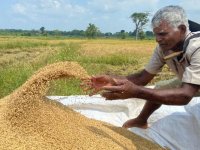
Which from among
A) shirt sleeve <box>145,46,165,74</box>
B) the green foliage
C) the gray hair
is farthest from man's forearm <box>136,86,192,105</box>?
the green foliage

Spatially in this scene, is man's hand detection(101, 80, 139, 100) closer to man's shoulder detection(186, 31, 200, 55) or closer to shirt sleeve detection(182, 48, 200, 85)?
shirt sleeve detection(182, 48, 200, 85)

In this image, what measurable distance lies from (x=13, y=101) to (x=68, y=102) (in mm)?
1558

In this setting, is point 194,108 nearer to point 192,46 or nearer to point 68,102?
point 192,46

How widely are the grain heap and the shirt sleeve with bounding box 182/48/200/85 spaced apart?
0.64 meters

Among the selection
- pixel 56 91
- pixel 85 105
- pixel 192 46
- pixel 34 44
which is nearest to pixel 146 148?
pixel 192 46

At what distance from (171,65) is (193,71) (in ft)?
1.44

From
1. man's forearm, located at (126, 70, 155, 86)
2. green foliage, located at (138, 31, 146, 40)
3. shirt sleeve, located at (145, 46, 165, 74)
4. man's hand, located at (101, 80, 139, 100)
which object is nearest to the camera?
man's hand, located at (101, 80, 139, 100)

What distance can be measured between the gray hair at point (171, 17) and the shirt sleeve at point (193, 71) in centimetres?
26

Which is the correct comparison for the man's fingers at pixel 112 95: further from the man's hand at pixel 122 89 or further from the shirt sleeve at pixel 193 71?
the shirt sleeve at pixel 193 71

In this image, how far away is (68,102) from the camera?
458 centimetres

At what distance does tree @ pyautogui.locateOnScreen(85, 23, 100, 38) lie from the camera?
225 feet

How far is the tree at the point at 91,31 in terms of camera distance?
225 feet

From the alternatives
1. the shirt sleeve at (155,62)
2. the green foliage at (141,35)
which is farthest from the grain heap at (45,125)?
the green foliage at (141,35)

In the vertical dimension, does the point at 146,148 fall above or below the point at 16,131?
below
